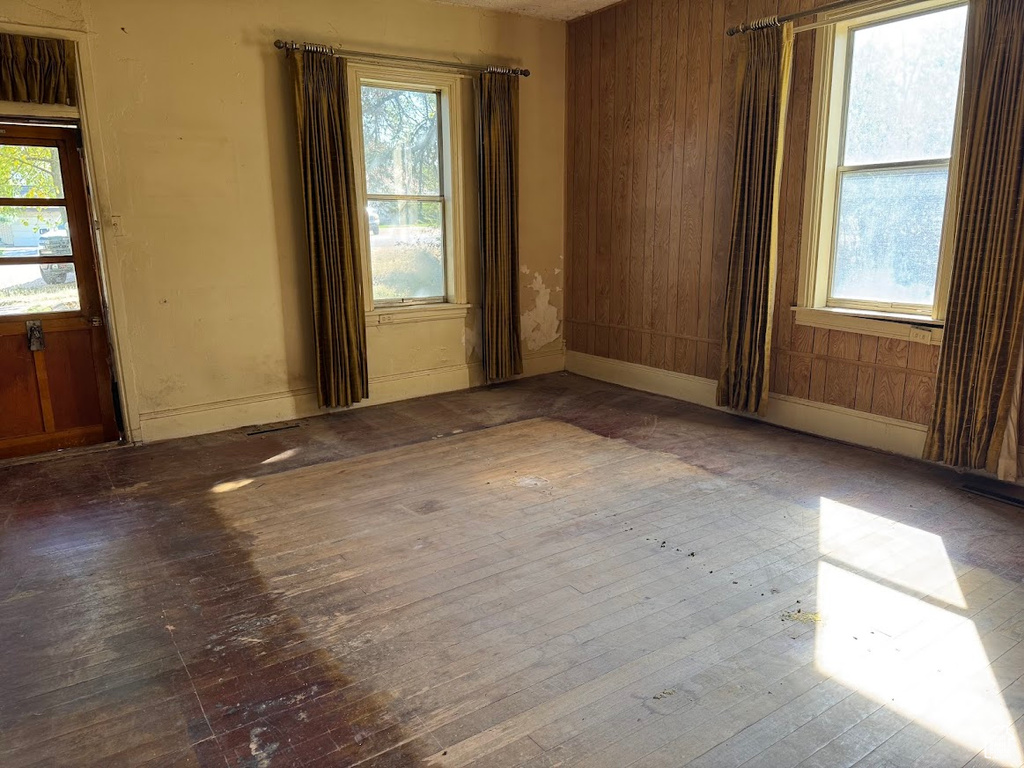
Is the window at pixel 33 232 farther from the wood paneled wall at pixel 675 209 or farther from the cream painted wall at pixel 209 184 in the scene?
the wood paneled wall at pixel 675 209

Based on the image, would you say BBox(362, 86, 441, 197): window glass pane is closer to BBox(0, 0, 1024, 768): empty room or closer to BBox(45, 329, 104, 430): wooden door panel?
BBox(0, 0, 1024, 768): empty room

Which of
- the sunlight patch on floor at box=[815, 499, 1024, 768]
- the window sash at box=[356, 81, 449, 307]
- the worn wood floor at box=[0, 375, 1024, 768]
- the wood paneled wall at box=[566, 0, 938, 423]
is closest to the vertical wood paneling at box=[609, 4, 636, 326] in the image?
the wood paneled wall at box=[566, 0, 938, 423]

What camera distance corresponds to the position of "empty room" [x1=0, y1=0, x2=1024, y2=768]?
7.20ft

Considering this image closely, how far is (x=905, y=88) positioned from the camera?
408cm

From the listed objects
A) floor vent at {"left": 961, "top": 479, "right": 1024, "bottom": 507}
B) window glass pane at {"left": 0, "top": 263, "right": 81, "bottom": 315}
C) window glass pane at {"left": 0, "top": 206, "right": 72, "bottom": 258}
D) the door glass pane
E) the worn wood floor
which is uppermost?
the door glass pane

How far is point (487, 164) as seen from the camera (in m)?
5.85

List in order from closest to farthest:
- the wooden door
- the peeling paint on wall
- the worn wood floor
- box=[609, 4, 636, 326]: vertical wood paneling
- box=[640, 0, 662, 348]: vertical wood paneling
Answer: the worn wood floor
the wooden door
box=[640, 0, 662, 348]: vertical wood paneling
box=[609, 4, 636, 326]: vertical wood paneling
the peeling paint on wall

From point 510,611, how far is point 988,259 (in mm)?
3162

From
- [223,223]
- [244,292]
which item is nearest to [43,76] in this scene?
[223,223]

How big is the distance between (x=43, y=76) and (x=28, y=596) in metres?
3.18

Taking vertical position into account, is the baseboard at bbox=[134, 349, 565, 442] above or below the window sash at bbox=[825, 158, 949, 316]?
below

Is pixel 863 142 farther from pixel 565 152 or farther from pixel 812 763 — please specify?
pixel 812 763

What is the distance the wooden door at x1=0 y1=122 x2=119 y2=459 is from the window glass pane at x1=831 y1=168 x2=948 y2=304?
16.4 feet

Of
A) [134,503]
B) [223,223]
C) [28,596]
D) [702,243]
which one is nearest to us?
[28,596]
